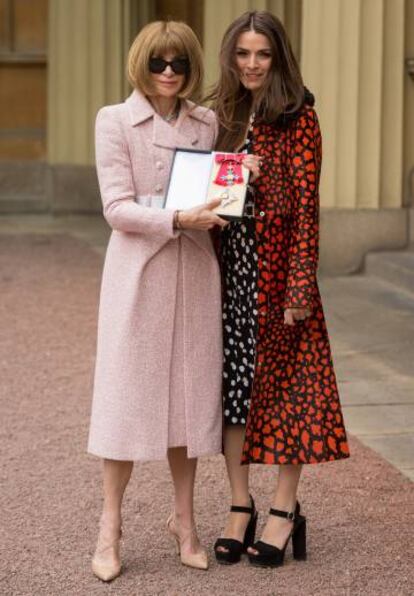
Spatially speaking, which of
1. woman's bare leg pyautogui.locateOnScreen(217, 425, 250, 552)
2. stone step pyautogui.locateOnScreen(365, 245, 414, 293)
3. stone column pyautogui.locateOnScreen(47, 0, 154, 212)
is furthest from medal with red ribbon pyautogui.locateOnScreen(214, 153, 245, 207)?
stone column pyautogui.locateOnScreen(47, 0, 154, 212)

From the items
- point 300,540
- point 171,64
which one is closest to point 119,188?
point 171,64

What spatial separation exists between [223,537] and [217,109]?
1.41 metres

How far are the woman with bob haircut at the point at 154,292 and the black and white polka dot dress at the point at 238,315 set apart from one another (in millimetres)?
58

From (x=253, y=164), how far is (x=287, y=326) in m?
0.55

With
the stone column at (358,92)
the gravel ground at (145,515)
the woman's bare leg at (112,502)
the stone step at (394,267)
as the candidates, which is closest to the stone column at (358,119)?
the stone column at (358,92)

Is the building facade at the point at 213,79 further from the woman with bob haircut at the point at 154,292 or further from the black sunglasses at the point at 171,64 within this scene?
the black sunglasses at the point at 171,64

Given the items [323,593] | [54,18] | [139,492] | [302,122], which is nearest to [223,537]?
[323,593]

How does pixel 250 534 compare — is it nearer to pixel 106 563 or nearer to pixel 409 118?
pixel 106 563

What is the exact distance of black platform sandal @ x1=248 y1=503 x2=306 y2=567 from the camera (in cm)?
474

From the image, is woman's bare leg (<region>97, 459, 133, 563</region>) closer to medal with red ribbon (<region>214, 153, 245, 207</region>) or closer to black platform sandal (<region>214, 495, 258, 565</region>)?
black platform sandal (<region>214, 495, 258, 565</region>)

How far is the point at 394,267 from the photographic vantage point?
416 inches

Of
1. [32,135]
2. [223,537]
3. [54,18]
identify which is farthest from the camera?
[32,135]

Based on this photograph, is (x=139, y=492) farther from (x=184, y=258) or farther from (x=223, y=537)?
(x=184, y=258)

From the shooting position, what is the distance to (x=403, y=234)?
11133mm
